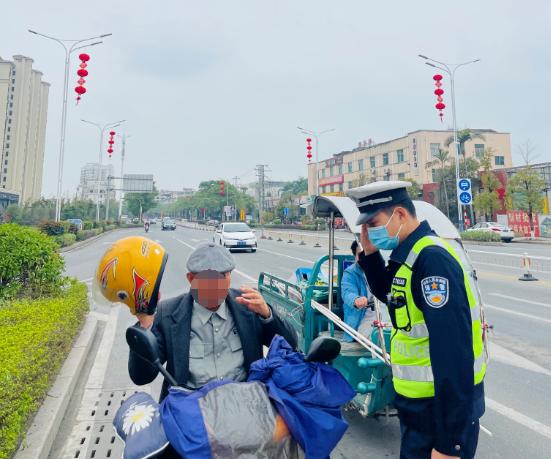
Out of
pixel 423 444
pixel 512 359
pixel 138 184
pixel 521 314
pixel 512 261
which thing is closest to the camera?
pixel 423 444

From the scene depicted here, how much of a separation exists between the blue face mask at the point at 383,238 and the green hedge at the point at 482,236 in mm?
26593

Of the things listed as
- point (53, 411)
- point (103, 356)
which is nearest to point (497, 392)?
point (53, 411)

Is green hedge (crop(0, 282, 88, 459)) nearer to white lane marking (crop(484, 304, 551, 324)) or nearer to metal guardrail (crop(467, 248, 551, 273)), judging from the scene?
white lane marking (crop(484, 304, 551, 324))

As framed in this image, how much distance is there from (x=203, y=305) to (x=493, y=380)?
384cm

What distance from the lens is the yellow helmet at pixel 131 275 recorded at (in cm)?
175

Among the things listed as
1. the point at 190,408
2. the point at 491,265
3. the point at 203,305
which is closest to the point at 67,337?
the point at 203,305

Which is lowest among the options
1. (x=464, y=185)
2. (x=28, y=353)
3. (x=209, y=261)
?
(x=28, y=353)

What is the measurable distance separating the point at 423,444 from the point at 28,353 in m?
3.11

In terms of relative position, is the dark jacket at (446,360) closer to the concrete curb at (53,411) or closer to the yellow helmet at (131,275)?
Answer: the yellow helmet at (131,275)

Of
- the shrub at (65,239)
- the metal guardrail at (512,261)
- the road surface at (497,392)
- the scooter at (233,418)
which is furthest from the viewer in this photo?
the shrub at (65,239)

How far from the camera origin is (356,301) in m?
3.45

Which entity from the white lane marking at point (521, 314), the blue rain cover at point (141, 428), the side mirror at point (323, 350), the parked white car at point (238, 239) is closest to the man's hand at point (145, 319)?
the blue rain cover at point (141, 428)

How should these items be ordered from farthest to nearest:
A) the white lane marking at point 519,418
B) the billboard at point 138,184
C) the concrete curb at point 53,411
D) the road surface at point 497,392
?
the billboard at point 138,184
the white lane marking at point 519,418
the road surface at point 497,392
the concrete curb at point 53,411

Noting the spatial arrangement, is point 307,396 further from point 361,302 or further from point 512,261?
point 512,261
